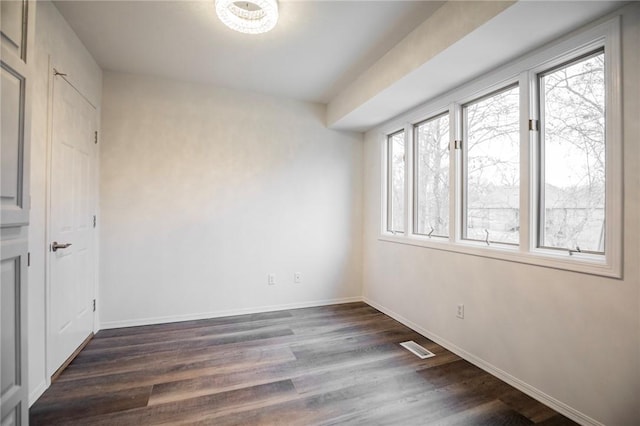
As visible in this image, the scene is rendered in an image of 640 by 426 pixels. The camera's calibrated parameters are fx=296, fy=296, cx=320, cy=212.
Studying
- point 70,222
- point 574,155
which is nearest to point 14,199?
point 70,222

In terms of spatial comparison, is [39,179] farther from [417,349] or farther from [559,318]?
[559,318]

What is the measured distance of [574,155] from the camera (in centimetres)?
191

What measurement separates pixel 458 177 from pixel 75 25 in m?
3.41

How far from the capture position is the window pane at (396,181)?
359 centimetres

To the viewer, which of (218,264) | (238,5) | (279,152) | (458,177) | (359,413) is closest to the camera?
(359,413)

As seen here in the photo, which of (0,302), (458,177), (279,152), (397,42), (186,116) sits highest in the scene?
(397,42)

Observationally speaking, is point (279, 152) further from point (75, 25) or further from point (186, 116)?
point (75, 25)

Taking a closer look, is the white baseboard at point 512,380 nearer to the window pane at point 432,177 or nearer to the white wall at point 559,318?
the white wall at point 559,318

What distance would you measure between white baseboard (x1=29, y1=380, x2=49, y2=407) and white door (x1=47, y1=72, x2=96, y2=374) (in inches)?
4.4

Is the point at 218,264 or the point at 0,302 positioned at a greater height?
the point at 0,302

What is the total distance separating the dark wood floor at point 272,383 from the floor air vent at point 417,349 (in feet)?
0.20

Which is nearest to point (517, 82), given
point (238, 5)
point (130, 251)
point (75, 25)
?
point (238, 5)

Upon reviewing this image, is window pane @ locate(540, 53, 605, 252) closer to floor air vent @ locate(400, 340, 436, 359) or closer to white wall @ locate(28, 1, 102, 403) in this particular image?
floor air vent @ locate(400, 340, 436, 359)

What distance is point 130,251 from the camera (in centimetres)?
314
